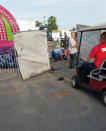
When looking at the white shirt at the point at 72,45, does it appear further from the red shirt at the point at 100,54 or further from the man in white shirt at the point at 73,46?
the red shirt at the point at 100,54

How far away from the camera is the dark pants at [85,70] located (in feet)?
14.0

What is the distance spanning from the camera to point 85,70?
4.43 meters

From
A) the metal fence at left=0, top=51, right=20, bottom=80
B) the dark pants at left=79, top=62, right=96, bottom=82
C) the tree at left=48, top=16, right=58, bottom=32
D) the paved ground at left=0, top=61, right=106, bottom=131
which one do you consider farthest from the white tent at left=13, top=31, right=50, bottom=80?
the tree at left=48, top=16, right=58, bottom=32

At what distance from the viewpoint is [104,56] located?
387cm

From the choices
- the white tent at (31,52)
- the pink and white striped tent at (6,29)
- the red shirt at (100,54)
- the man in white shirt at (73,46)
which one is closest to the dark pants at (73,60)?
the man in white shirt at (73,46)

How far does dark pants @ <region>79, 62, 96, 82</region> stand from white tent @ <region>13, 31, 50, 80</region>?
2.47m

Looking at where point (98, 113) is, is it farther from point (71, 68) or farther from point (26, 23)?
point (26, 23)

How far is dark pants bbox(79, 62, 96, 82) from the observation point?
14.0 ft

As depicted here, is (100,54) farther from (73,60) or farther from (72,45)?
(73,60)

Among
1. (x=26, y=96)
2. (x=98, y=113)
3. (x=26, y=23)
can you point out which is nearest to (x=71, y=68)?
(x=26, y=96)

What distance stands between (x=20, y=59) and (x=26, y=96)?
6.51 ft

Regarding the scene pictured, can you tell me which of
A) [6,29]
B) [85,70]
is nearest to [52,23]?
[6,29]

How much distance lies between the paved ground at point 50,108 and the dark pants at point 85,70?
17.5 inches

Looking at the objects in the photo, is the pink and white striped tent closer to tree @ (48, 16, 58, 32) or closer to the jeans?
the jeans
